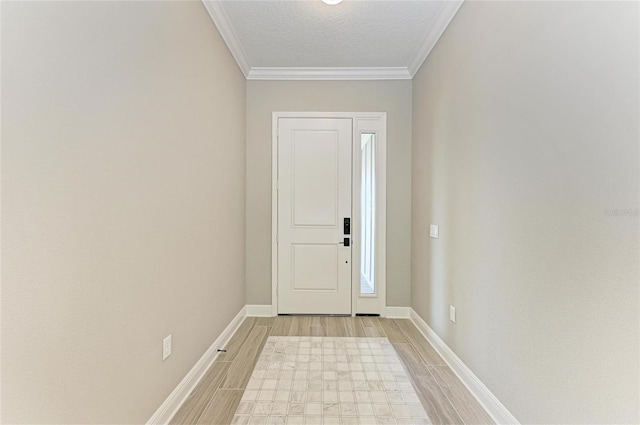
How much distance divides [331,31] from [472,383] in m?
2.90

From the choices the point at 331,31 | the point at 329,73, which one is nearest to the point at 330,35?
the point at 331,31

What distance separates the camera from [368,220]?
3.77m

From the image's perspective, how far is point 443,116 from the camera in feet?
8.55

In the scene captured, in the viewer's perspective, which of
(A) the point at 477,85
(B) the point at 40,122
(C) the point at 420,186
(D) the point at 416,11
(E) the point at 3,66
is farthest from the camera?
(C) the point at 420,186

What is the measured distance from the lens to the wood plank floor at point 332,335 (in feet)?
6.04

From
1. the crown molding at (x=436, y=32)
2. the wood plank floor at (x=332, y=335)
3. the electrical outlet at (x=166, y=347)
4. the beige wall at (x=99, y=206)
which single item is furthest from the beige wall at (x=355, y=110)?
the electrical outlet at (x=166, y=347)

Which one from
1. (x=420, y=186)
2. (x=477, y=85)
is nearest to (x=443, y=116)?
(x=477, y=85)

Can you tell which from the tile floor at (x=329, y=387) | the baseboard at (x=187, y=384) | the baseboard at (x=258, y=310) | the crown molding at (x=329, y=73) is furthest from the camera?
the baseboard at (x=258, y=310)

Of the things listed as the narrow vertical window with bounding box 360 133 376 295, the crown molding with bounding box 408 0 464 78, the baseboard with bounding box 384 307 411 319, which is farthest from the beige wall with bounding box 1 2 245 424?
the baseboard with bounding box 384 307 411 319

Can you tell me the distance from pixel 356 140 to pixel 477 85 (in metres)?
1.58

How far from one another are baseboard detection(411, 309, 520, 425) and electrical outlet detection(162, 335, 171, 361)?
1875 millimetres

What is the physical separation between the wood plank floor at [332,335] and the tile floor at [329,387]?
81 mm

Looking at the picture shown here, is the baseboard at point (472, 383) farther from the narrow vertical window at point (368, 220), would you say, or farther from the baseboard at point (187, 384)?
the baseboard at point (187, 384)

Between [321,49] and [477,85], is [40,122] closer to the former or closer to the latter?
[477,85]
